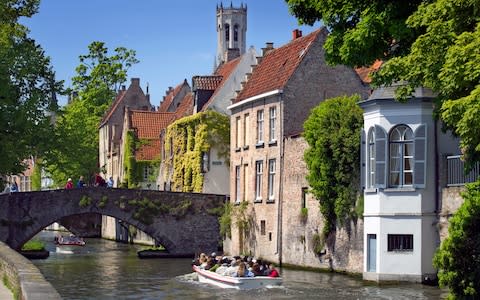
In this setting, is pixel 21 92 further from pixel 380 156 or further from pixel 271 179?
pixel 380 156

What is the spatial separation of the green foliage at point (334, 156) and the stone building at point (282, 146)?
82.3 inches

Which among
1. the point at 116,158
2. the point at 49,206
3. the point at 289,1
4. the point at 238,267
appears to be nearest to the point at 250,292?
the point at 238,267

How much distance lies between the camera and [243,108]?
1907 inches

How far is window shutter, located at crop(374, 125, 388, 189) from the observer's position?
107ft

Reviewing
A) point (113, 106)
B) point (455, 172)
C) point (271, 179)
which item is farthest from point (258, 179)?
point (113, 106)

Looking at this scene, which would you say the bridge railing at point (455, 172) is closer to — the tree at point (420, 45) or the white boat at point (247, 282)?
the white boat at point (247, 282)

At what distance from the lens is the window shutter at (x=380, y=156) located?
1290 inches

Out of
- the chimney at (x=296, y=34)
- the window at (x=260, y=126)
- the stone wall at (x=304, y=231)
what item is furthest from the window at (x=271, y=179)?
the chimney at (x=296, y=34)

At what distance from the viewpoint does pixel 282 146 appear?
43.5 meters

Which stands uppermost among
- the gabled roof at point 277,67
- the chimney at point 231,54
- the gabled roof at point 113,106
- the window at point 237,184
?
the chimney at point 231,54

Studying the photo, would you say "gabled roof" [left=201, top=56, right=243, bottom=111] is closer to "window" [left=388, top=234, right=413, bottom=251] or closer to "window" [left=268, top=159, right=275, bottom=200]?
"window" [left=268, top=159, right=275, bottom=200]

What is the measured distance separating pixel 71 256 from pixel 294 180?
53.3 feet

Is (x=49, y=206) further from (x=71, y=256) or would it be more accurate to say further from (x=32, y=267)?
(x=32, y=267)

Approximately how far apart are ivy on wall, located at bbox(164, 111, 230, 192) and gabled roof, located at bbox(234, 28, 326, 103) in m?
4.58
